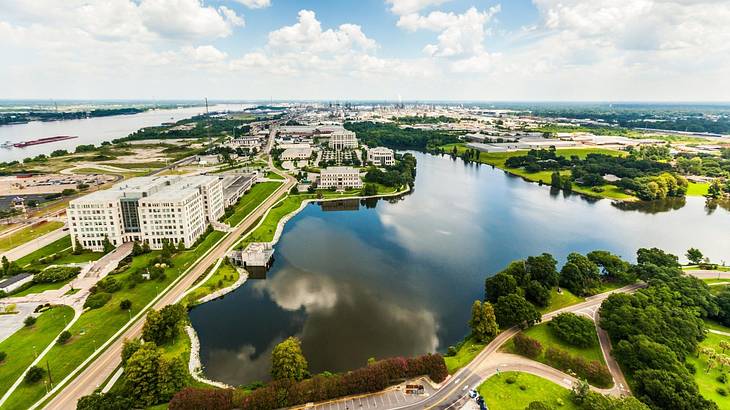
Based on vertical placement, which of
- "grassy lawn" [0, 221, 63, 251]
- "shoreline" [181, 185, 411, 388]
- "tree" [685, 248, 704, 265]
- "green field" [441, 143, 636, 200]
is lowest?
"shoreline" [181, 185, 411, 388]

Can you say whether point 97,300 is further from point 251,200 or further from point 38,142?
point 38,142

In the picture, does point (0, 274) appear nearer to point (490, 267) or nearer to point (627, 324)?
point (490, 267)

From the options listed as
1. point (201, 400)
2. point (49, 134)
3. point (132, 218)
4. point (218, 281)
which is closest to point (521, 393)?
point (201, 400)

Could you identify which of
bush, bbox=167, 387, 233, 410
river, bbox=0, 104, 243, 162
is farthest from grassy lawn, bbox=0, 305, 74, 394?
river, bbox=0, 104, 243, 162

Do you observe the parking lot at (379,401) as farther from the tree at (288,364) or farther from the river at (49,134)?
the river at (49,134)

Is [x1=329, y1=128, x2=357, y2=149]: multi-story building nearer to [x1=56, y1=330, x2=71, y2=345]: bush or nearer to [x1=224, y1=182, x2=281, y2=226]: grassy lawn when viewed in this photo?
[x1=224, y1=182, x2=281, y2=226]: grassy lawn

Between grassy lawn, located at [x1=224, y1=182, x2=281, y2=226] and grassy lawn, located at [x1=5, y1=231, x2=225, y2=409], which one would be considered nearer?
grassy lawn, located at [x1=5, y1=231, x2=225, y2=409]
